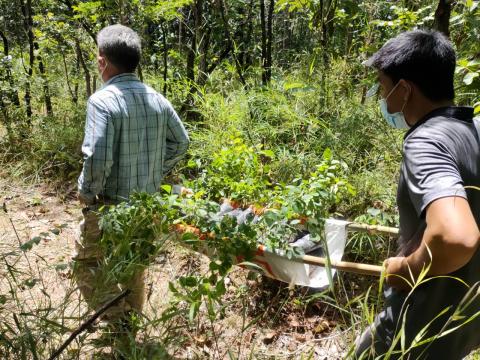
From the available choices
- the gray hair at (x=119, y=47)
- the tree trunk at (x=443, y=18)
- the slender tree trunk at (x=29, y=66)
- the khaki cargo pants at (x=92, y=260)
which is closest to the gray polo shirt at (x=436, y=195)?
the khaki cargo pants at (x=92, y=260)

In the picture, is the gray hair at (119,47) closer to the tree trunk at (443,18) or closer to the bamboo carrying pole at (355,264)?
the bamboo carrying pole at (355,264)

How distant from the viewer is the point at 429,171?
1.16 metres

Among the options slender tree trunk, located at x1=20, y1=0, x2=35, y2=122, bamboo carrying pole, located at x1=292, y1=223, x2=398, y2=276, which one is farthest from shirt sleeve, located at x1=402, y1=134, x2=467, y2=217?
slender tree trunk, located at x1=20, y1=0, x2=35, y2=122

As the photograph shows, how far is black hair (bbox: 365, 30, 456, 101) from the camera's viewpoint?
1.37 meters

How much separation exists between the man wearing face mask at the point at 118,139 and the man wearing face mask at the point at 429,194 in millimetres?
1320

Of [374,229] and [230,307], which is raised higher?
[374,229]

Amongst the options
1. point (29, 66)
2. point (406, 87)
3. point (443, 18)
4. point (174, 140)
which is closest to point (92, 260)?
point (174, 140)

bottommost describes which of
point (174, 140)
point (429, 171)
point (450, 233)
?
point (174, 140)

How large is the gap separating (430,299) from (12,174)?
4434mm

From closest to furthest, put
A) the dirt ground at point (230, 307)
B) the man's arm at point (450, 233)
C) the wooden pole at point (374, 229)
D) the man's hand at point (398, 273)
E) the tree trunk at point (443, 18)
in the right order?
1. the man's arm at point (450, 233)
2. the man's hand at point (398, 273)
3. the wooden pole at point (374, 229)
4. the dirt ground at point (230, 307)
5. the tree trunk at point (443, 18)

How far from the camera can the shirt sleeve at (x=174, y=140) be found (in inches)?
102

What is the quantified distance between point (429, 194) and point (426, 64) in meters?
0.50

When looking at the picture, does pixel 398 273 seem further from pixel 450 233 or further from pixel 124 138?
pixel 124 138

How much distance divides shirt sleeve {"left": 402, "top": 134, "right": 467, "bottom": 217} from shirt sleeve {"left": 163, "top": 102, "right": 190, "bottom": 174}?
5.31ft
